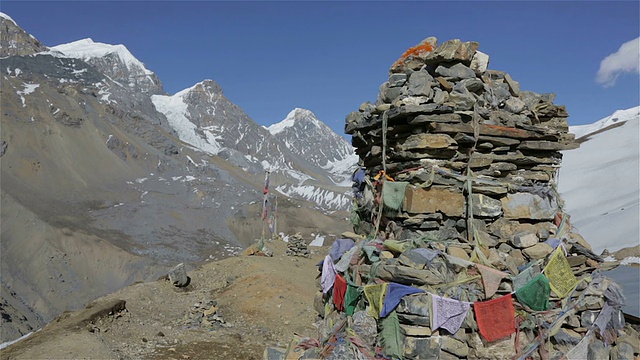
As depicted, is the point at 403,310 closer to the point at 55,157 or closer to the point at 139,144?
the point at 55,157

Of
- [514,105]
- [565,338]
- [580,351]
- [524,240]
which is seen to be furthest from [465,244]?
[514,105]

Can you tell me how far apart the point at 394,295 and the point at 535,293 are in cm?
152

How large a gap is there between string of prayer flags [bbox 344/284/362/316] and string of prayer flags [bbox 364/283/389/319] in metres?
0.19

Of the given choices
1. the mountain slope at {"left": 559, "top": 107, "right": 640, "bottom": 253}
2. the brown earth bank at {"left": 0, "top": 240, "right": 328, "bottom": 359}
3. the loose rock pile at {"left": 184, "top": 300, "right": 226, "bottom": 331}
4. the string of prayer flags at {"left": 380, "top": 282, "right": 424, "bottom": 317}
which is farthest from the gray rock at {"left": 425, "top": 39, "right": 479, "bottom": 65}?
the loose rock pile at {"left": 184, "top": 300, "right": 226, "bottom": 331}

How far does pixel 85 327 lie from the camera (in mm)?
11641

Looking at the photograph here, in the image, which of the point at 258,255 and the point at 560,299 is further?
the point at 258,255

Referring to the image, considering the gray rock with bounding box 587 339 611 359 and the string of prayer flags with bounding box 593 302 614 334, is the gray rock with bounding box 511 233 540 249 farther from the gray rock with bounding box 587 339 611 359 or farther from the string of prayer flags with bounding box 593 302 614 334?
the gray rock with bounding box 587 339 611 359

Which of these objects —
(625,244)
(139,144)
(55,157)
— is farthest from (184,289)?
(139,144)

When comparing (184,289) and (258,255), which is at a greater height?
(258,255)

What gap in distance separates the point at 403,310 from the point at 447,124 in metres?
2.15

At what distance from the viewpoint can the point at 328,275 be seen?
608 centimetres

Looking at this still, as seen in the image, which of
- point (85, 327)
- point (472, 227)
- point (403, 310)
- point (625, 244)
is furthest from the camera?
point (85, 327)

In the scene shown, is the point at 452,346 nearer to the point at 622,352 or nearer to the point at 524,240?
the point at 524,240

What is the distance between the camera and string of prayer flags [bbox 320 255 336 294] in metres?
5.97
